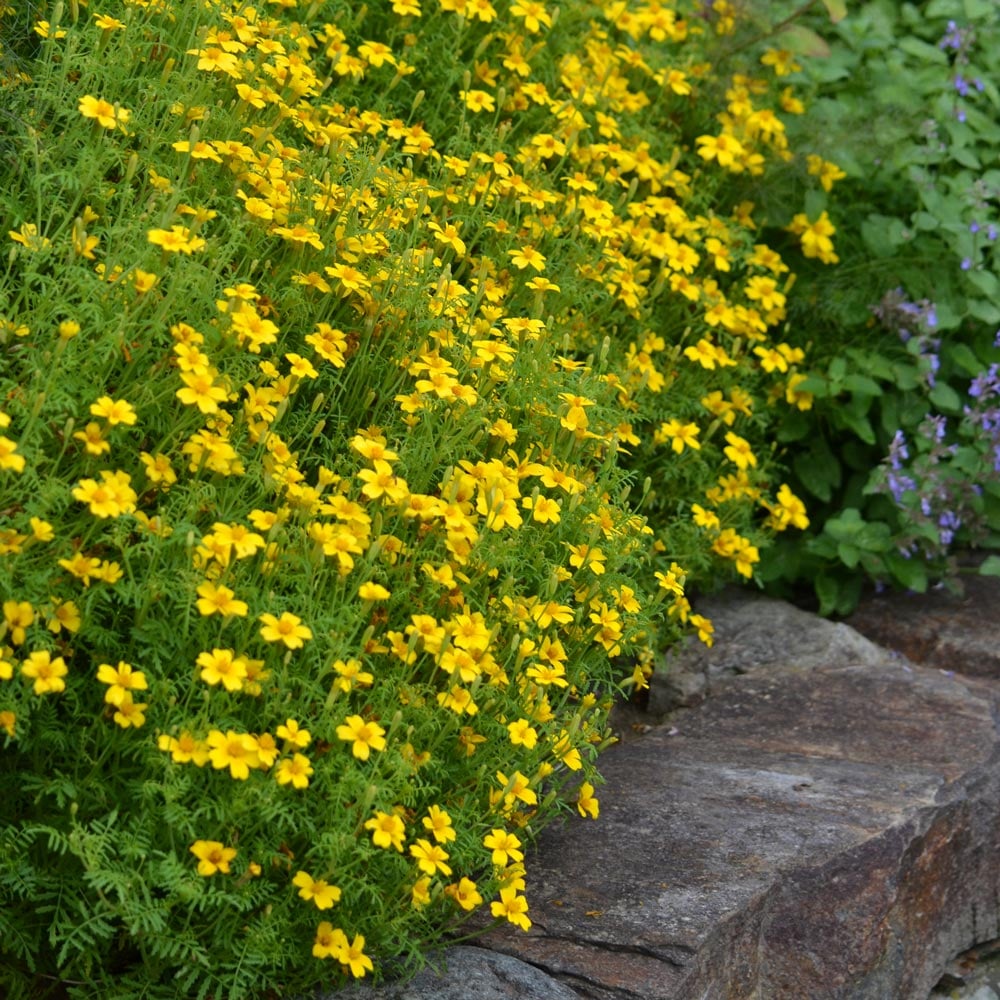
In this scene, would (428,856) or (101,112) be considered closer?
(428,856)

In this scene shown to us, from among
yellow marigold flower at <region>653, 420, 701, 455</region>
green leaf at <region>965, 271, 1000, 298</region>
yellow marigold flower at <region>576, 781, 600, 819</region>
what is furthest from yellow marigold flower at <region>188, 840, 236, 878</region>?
green leaf at <region>965, 271, 1000, 298</region>

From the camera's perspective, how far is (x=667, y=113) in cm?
430

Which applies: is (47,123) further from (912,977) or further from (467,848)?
(912,977)

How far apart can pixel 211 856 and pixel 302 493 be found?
24.3 inches

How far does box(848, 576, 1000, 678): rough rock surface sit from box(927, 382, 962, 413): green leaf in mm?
537

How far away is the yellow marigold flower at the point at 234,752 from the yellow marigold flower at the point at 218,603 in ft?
0.60

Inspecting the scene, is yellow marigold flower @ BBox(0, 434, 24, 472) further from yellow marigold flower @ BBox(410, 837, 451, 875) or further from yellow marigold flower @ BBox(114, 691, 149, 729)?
yellow marigold flower @ BBox(410, 837, 451, 875)

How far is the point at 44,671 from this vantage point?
219 centimetres

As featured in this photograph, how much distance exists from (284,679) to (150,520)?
34 cm

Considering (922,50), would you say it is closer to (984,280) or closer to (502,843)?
(984,280)

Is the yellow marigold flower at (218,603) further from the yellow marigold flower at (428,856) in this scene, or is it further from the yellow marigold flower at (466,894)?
the yellow marigold flower at (466,894)

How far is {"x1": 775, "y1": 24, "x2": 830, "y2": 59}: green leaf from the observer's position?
427 cm

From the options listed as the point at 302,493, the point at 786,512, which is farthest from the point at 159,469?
the point at 786,512

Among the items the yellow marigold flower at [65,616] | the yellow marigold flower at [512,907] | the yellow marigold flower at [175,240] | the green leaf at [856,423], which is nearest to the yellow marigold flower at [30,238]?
the yellow marigold flower at [175,240]
